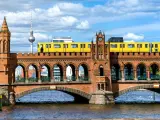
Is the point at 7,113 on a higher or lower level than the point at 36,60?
lower

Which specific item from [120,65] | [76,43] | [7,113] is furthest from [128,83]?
[7,113]

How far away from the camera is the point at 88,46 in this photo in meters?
144

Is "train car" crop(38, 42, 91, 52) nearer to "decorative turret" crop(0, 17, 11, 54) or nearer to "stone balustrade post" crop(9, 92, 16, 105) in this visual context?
"decorative turret" crop(0, 17, 11, 54)

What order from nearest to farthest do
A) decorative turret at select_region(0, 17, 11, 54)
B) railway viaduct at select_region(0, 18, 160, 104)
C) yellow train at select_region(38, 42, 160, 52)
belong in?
railway viaduct at select_region(0, 18, 160, 104)
decorative turret at select_region(0, 17, 11, 54)
yellow train at select_region(38, 42, 160, 52)

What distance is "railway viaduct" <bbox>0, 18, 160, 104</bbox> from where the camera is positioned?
129 m

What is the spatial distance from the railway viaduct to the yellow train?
6.99 meters

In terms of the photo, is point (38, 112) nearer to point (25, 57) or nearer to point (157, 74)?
point (25, 57)

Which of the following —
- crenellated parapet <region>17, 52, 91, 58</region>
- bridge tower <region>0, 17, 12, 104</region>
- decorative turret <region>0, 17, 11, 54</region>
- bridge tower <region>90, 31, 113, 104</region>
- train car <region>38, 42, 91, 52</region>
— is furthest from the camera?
train car <region>38, 42, 91, 52</region>

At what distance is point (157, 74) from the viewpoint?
141 m

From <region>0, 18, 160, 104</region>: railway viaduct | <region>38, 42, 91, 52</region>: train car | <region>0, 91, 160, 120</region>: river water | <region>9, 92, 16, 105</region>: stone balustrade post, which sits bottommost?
<region>0, 91, 160, 120</region>: river water

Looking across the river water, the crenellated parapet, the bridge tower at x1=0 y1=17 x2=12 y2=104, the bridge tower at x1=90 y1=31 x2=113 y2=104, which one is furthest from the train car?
the river water

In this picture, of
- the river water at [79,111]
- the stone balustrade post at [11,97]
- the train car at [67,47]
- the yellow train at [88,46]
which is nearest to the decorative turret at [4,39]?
the stone balustrade post at [11,97]

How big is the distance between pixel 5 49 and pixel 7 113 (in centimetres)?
2450

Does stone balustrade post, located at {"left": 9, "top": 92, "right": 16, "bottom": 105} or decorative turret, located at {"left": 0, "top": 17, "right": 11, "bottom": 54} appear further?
decorative turret, located at {"left": 0, "top": 17, "right": 11, "bottom": 54}
